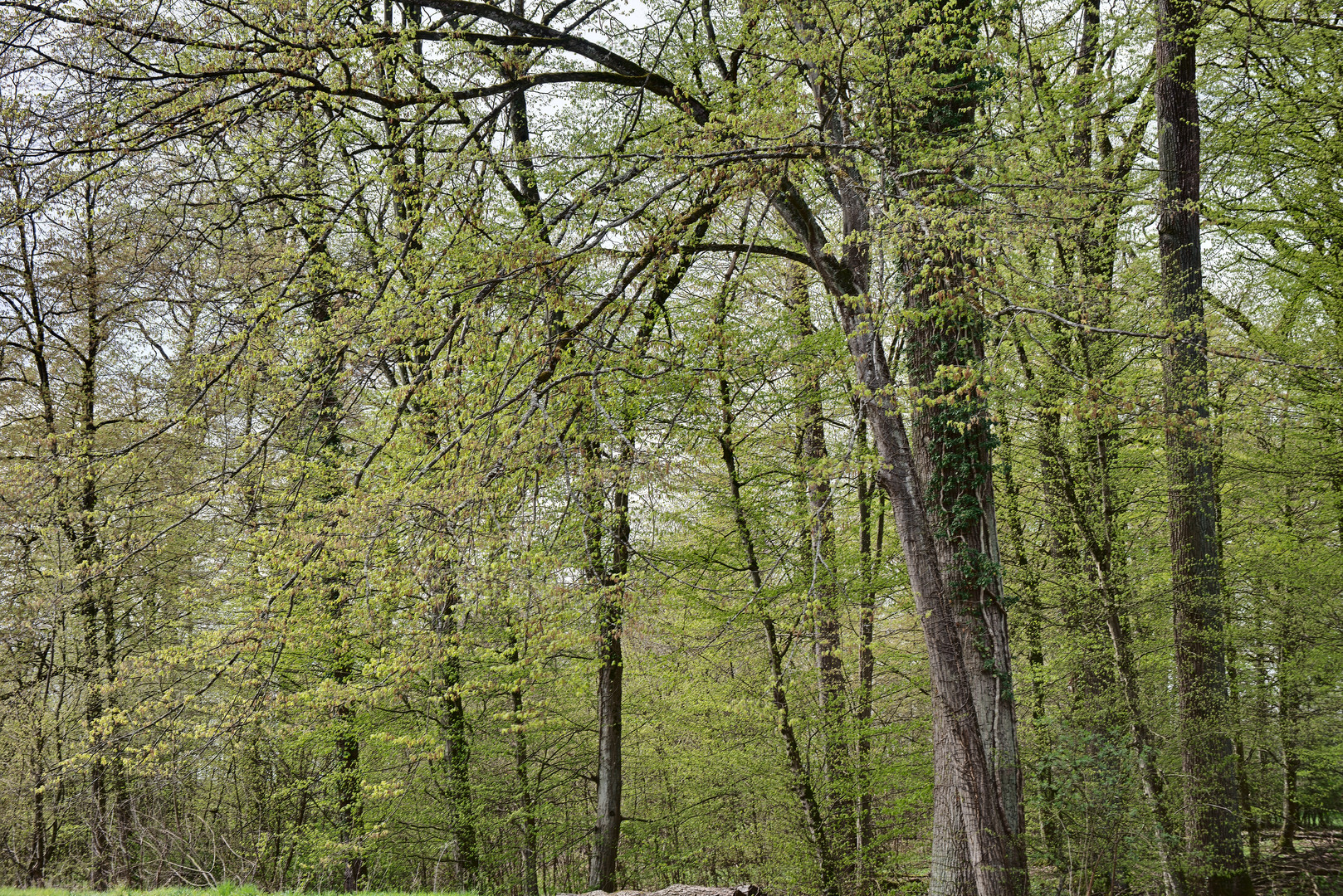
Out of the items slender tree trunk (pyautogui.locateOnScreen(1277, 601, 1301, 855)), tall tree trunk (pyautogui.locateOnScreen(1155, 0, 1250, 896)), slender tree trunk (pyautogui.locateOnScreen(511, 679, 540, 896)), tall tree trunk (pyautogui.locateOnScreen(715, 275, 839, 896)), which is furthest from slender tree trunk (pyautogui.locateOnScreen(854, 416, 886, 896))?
slender tree trunk (pyautogui.locateOnScreen(511, 679, 540, 896))

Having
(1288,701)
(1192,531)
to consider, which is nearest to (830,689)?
(1192,531)

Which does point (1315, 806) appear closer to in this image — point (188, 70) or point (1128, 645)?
point (1128, 645)

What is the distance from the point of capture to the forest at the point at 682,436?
17.1 feet

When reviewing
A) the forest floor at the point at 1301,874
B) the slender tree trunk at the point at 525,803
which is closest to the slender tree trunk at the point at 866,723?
Result: the forest floor at the point at 1301,874

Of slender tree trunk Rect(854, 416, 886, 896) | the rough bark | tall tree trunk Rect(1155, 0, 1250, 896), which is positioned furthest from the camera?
slender tree trunk Rect(854, 416, 886, 896)

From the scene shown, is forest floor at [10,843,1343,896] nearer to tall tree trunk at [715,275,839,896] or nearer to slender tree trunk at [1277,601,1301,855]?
slender tree trunk at [1277,601,1301,855]

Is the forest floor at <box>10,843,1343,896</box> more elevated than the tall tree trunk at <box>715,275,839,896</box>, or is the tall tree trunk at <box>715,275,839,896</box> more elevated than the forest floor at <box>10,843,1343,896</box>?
the tall tree trunk at <box>715,275,839,896</box>

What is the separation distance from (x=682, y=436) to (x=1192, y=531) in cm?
587

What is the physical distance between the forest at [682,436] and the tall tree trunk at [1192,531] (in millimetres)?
64

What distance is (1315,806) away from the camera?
564 inches

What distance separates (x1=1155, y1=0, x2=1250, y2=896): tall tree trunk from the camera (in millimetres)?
7984

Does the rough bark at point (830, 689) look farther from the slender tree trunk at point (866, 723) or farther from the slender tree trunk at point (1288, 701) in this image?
the slender tree trunk at point (1288, 701)

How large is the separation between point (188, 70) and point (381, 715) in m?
8.85

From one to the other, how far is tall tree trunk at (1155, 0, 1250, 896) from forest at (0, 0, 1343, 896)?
6 centimetres
